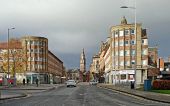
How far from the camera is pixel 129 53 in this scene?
112m

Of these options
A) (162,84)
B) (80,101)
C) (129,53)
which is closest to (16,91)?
(162,84)

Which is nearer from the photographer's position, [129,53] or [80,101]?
[80,101]

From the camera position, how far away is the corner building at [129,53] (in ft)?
363

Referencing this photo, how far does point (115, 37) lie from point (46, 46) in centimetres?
4535

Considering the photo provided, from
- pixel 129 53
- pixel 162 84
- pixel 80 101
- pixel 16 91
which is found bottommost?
pixel 16 91

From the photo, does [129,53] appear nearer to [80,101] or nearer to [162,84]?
[162,84]

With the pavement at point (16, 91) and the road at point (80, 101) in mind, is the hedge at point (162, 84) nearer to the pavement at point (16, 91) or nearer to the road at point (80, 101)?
the road at point (80, 101)

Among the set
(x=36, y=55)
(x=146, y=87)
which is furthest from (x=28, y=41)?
(x=146, y=87)

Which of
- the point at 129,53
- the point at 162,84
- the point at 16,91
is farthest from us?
the point at 129,53

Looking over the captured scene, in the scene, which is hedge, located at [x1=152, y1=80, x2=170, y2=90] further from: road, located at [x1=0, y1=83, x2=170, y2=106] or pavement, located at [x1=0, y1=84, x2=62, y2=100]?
pavement, located at [x1=0, y1=84, x2=62, y2=100]

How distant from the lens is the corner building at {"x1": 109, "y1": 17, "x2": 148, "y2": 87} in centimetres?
11069

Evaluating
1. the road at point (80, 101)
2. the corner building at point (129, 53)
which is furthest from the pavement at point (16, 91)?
the corner building at point (129, 53)

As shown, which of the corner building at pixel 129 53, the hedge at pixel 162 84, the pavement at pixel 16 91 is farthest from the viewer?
the corner building at pixel 129 53

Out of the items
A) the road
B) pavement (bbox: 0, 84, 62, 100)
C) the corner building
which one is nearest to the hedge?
the road
